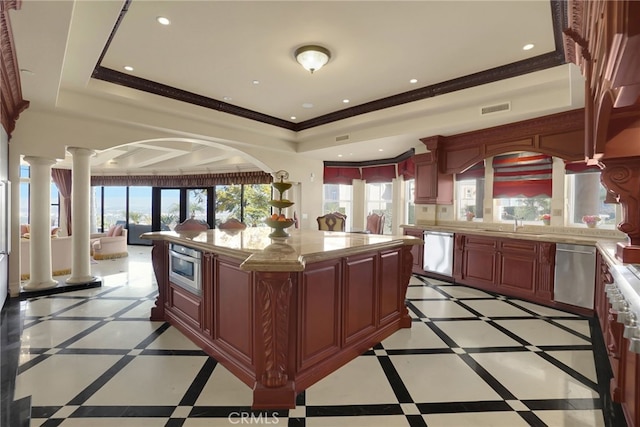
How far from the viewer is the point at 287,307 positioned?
1.81 metres

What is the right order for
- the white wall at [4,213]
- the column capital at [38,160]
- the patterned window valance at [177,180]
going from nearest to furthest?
the white wall at [4,213] < the column capital at [38,160] < the patterned window valance at [177,180]

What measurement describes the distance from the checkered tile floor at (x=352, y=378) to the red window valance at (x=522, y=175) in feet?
6.50

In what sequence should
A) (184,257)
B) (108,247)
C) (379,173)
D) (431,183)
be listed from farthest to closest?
(379,173), (108,247), (431,183), (184,257)

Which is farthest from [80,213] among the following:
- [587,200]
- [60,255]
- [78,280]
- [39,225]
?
[587,200]

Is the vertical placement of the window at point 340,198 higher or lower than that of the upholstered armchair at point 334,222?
higher

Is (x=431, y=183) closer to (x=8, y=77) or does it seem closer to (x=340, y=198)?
(x=340, y=198)

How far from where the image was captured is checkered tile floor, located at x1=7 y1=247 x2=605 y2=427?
5.66 ft

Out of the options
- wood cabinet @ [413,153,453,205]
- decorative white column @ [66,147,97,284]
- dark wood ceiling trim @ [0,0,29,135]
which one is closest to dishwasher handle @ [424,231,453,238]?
wood cabinet @ [413,153,453,205]

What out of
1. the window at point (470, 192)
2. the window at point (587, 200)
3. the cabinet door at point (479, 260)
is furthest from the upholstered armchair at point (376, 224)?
the window at point (587, 200)

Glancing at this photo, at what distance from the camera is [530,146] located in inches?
162

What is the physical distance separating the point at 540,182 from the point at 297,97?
393 centimetres

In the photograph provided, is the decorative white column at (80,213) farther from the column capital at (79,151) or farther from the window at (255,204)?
the window at (255,204)

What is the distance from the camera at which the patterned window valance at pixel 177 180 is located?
865cm

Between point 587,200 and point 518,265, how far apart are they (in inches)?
51.7
